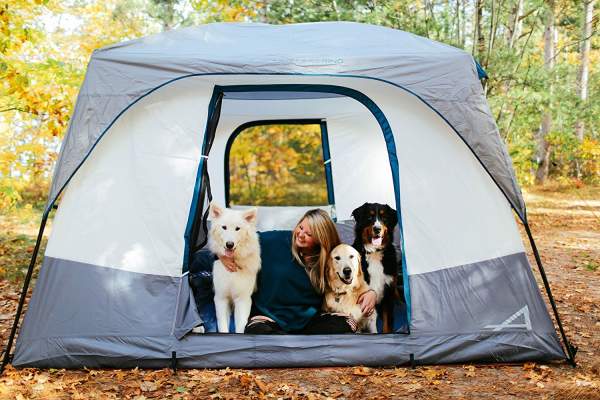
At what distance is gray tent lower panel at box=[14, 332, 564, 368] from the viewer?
3.38 metres

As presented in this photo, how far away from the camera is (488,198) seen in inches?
143

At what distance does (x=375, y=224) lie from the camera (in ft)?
12.9

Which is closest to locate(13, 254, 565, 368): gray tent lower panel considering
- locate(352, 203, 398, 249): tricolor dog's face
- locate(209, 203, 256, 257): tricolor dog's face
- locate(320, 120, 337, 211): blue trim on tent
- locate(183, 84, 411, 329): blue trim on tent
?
locate(183, 84, 411, 329): blue trim on tent

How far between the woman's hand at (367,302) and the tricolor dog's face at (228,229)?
2.69 feet

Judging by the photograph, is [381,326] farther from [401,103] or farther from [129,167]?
[129,167]

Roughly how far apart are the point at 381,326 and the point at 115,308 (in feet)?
5.54

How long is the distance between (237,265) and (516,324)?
1.74 meters

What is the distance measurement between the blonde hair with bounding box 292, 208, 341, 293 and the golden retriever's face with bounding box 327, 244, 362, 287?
0.07 meters

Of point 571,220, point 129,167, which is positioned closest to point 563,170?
point 571,220

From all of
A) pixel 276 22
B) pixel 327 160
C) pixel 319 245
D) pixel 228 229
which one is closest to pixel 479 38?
pixel 276 22

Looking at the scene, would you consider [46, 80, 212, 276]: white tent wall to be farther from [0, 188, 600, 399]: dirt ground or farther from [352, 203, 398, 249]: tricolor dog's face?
[352, 203, 398, 249]: tricolor dog's face

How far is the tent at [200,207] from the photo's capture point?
11.2 feet

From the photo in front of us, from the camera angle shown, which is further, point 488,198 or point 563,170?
point 563,170

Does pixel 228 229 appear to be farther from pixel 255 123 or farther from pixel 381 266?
pixel 255 123
